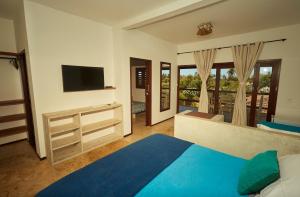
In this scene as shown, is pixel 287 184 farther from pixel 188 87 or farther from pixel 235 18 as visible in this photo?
pixel 188 87

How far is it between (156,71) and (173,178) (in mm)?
3421

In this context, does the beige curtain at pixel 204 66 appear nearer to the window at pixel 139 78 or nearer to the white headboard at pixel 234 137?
the white headboard at pixel 234 137

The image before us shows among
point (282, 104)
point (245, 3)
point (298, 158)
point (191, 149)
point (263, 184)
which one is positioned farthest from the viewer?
point (282, 104)

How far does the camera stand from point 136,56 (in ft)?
12.1

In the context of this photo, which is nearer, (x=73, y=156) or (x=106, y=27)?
(x=73, y=156)

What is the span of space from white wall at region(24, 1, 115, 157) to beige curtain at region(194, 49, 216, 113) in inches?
116

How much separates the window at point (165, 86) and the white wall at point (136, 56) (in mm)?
188

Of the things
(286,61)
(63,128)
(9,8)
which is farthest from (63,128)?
(286,61)

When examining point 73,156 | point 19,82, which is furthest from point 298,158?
point 19,82

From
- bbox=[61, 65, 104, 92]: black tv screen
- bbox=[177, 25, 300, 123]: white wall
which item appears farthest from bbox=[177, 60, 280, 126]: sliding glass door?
bbox=[61, 65, 104, 92]: black tv screen

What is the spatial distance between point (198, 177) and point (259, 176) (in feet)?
1.54

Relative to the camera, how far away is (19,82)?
3.19 meters

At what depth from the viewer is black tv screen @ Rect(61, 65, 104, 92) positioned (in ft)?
8.89

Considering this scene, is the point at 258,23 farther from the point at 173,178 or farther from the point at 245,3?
the point at 173,178
